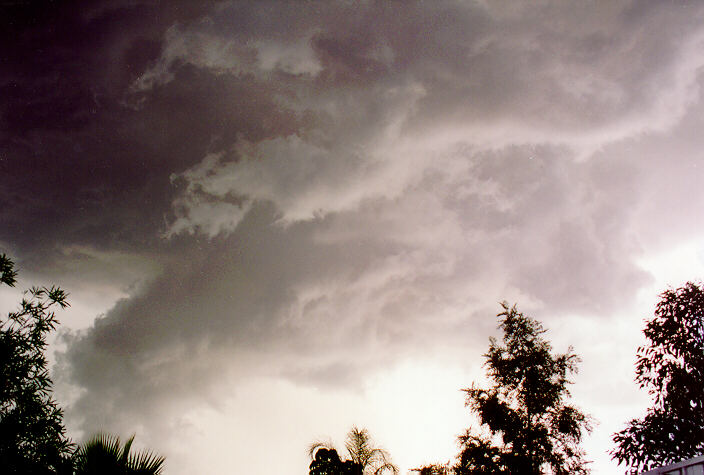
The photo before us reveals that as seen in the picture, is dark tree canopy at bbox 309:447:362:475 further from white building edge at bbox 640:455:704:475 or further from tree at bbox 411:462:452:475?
white building edge at bbox 640:455:704:475

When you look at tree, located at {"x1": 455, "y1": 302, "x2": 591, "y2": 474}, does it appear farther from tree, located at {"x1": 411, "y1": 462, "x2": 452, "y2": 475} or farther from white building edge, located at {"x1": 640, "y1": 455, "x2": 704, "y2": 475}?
white building edge, located at {"x1": 640, "y1": 455, "x2": 704, "y2": 475}

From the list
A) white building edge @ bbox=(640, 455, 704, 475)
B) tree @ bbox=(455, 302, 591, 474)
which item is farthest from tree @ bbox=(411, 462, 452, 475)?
white building edge @ bbox=(640, 455, 704, 475)

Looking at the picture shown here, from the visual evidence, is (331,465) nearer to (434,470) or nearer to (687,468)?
(434,470)

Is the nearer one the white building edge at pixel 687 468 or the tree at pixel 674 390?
the white building edge at pixel 687 468

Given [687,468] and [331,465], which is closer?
[687,468]

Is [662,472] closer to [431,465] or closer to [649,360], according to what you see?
[649,360]

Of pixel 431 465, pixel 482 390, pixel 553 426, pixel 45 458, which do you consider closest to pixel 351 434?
pixel 431 465

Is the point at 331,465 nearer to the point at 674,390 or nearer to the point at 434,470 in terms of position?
the point at 434,470

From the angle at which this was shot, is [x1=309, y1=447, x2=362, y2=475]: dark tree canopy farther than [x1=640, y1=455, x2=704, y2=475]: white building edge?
Yes

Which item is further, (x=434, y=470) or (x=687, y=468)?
(x=434, y=470)

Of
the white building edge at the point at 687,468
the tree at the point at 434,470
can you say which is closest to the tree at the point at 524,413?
the tree at the point at 434,470

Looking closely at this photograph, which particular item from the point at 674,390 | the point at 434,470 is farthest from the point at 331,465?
the point at 674,390

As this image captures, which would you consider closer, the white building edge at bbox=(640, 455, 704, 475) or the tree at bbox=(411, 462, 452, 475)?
the white building edge at bbox=(640, 455, 704, 475)

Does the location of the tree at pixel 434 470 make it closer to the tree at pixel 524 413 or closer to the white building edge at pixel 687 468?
the tree at pixel 524 413
